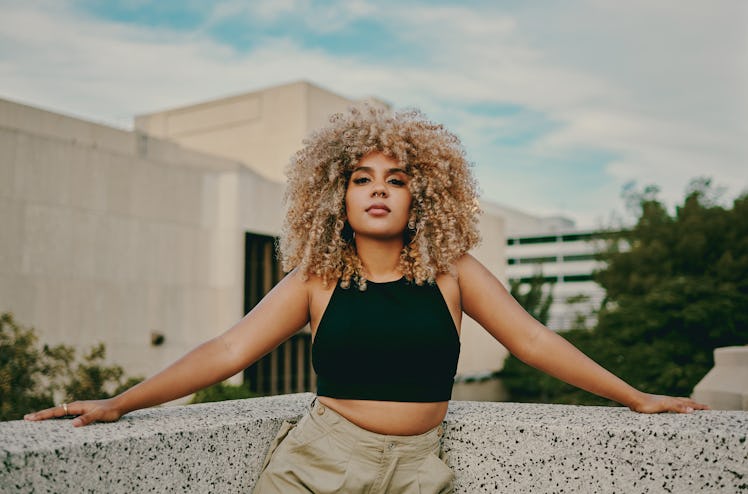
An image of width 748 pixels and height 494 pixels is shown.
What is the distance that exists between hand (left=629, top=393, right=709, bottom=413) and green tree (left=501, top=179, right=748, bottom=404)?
675 cm

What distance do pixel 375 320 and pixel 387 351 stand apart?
4.2 inches

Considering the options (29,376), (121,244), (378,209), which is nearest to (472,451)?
(378,209)

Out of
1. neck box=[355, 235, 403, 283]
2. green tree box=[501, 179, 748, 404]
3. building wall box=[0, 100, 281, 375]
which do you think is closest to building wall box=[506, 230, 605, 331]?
building wall box=[0, 100, 281, 375]

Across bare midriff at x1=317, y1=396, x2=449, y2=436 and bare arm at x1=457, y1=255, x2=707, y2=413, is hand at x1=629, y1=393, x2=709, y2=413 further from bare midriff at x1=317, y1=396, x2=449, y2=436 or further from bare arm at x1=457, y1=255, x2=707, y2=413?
bare midriff at x1=317, y1=396, x2=449, y2=436

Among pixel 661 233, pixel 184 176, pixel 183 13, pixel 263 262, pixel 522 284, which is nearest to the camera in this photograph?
pixel 661 233

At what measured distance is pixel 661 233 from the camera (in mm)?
17594

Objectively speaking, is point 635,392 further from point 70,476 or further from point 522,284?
point 522,284

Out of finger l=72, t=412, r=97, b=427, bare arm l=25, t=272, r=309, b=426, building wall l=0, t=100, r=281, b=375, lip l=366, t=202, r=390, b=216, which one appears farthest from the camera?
building wall l=0, t=100, r=281, b=375

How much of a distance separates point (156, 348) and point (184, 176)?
514 cm

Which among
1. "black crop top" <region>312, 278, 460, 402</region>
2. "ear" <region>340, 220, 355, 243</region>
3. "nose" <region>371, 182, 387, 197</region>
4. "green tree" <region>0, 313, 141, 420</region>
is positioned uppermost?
"nose" <region>371, 182, 387, 197</region>

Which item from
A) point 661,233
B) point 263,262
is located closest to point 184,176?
point 263,262

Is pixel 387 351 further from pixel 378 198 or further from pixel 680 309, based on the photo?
pixel 680 309

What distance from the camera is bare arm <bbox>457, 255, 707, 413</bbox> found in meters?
2.27

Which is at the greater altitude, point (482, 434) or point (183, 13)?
point (183, 13)
